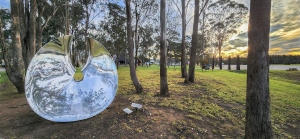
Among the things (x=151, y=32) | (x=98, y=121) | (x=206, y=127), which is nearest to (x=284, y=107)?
(x=206, y=127)

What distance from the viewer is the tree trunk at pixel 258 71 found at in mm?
2764

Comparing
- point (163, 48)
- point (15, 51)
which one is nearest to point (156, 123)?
point (163, 48)

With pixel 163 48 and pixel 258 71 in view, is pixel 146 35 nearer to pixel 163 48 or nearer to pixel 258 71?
pixel 163 48

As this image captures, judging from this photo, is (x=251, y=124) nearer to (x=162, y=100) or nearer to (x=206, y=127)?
(x=206, y=127)

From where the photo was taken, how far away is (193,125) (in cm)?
416

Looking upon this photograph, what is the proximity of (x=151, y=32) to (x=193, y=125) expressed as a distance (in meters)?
33.5

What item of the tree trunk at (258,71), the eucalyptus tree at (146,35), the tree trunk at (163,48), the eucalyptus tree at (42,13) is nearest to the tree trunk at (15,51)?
the eucalyptus tree at (42,13)

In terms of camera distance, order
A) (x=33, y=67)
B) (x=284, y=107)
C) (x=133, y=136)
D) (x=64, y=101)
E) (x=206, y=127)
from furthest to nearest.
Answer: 1. (x=284, y=107)
2. (x=64, y=101)
3. (x=33, y=67)
4. (x=206, y=127)
5. (x=133, y=136)

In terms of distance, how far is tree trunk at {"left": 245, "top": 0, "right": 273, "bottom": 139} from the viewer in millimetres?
2764

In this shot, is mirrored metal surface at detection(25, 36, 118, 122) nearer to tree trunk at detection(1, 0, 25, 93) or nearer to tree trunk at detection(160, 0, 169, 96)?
tree trunk at detection(160, 0, 169, 96)

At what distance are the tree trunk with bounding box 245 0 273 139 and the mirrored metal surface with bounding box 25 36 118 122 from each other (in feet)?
12.6

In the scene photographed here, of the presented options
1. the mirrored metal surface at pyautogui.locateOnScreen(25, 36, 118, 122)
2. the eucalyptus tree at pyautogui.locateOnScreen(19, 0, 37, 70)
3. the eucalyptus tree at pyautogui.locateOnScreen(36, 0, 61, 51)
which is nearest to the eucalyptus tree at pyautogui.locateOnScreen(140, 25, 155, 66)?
the eucalyptus tree at pyautogui.locateOnScreen(36, 0, 61, 51)

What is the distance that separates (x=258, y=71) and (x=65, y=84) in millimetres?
5024

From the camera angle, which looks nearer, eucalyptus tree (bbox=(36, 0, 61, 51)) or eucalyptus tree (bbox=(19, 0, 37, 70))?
eucalyptus tree (bbox=(19, 0, 37, 70))
